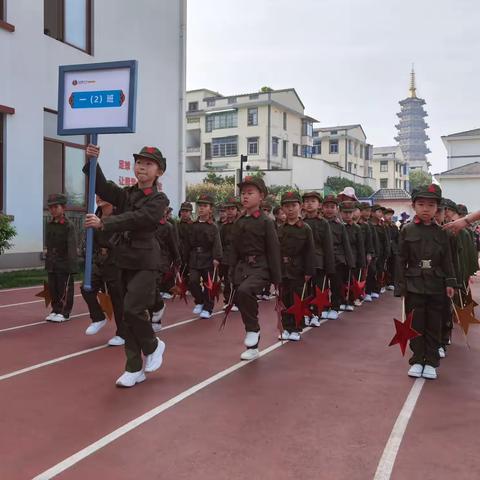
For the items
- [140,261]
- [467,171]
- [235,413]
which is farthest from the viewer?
[467,171]

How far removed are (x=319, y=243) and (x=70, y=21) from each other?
1158cm

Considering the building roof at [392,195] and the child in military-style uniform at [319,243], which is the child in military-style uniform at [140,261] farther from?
the building roof at [392,195]

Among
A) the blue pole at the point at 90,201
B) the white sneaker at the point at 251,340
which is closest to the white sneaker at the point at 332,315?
the white sneaker at the point at 251,340

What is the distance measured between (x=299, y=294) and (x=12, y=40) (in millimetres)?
10769

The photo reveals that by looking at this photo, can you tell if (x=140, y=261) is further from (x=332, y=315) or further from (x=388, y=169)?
(x=388, y=169)

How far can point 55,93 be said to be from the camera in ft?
50.9

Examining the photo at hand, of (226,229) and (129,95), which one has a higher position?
(129,95)

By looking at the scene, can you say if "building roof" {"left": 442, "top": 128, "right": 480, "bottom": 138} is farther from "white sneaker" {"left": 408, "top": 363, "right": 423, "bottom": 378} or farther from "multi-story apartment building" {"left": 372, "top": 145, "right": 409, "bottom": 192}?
"white sneaker" {"left": 408, "top": 363, "right": 423, "bottom": 378}

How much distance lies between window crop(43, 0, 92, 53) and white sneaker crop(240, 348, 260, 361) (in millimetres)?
12669

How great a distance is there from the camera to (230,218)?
1083 cm

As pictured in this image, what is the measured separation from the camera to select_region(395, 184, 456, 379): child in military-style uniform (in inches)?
226

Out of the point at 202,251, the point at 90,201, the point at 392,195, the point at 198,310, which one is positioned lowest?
the point at 198,310

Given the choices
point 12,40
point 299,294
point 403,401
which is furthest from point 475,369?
point 12,40

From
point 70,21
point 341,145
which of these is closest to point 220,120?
point 341,145
